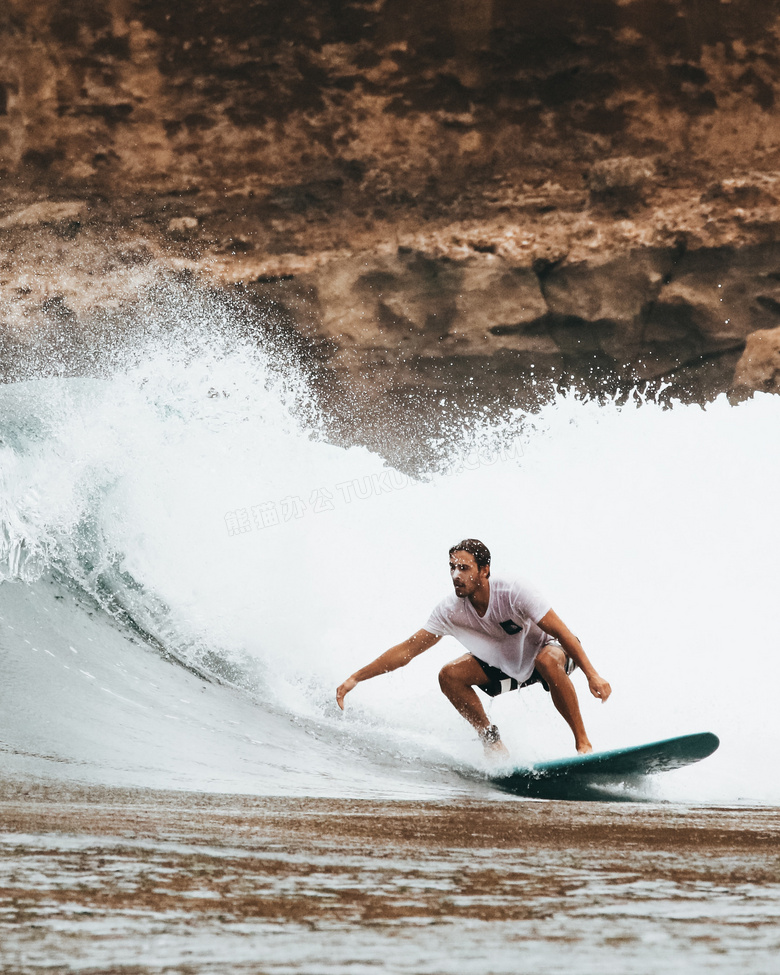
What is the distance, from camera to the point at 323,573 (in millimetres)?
7188

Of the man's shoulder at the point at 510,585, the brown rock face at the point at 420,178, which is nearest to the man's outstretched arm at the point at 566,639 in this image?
the man's shoulder at the point at 510,585

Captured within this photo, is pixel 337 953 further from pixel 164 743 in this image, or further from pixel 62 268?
pixel 62 268

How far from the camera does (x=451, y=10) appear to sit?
32.6 feet

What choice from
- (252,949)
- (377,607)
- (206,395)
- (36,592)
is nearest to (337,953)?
(252,949)

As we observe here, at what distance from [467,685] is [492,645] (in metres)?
0.23

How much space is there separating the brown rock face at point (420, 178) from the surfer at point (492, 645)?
21.3 feet

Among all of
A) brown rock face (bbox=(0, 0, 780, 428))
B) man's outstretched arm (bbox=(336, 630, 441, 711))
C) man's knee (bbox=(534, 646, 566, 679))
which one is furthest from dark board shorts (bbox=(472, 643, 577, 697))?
brown rock face (bbox=(0, 0, 780, 428))

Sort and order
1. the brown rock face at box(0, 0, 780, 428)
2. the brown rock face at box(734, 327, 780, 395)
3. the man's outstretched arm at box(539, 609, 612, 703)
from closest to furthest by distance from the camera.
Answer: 1. the man's outstretched arm at box(539, 609, 612, 703)
2. the brown rock face at box(0, 0, 780, 428)
3. the brown rock face at box(734, 327, 780, 395)

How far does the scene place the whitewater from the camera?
416 cm

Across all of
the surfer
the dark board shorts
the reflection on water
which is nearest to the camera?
the reflection on water

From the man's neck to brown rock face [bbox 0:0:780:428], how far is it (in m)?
6.58

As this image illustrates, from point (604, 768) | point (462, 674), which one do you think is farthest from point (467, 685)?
point (604, 768)

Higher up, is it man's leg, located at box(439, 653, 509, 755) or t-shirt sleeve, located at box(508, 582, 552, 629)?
t-shirt sleeve, located at box(508, 582, 552, 629)

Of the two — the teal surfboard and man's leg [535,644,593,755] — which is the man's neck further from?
the teal surfboard
